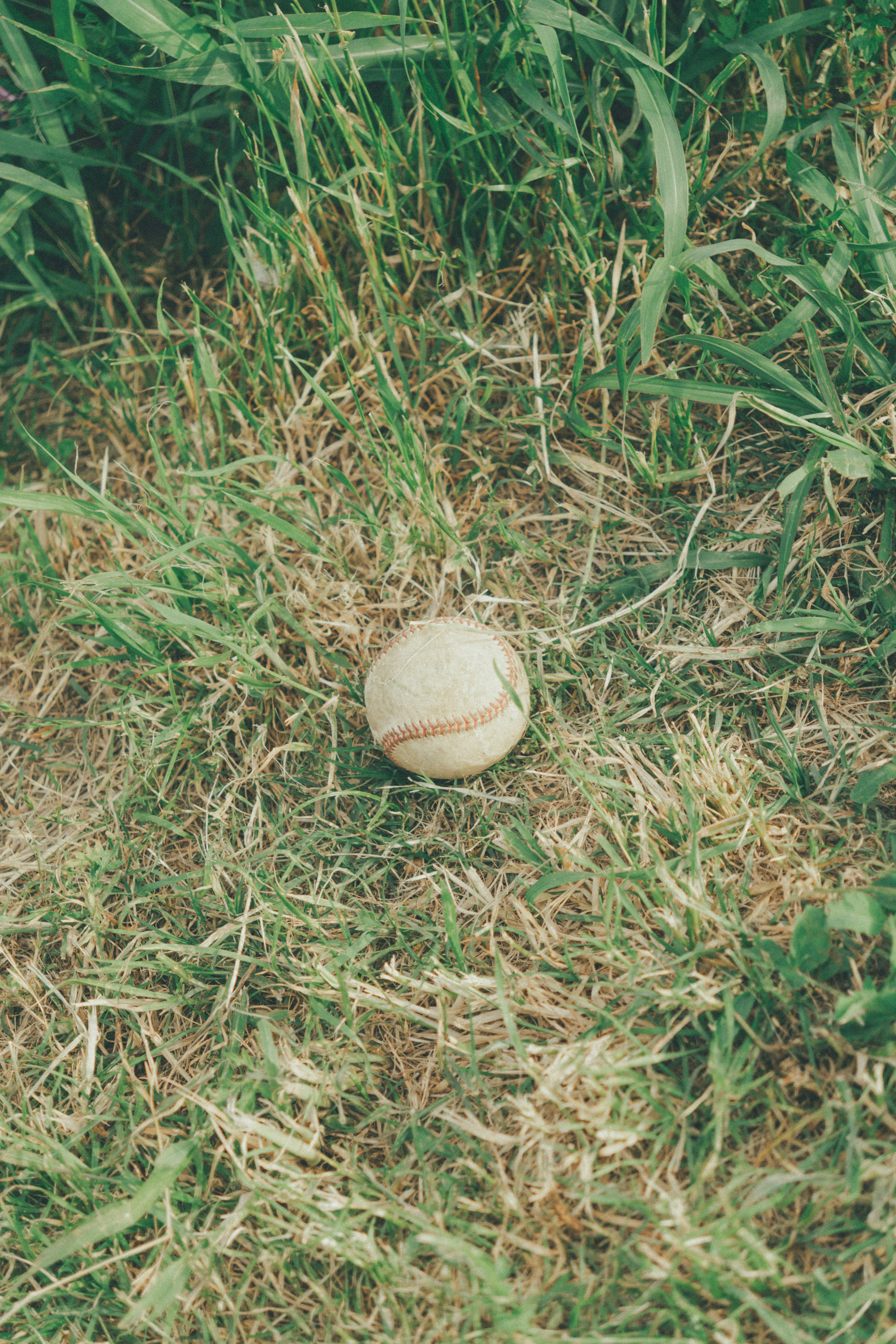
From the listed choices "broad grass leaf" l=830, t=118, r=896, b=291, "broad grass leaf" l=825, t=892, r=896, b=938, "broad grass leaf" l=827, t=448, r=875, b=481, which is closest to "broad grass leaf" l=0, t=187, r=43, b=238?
"broad grass leaf" l=830, t=118, r=896, b=291

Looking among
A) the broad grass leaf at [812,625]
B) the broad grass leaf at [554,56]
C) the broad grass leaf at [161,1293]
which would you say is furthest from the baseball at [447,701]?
the broad grass leaf at [554,56]

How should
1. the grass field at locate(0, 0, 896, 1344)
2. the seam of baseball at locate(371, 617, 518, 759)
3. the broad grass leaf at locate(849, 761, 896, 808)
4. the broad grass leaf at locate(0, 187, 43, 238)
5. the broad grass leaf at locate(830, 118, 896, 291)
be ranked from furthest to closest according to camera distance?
the broad grass leaf at locate(0, 187, 43, 238) < the broad grass leaf at locate(830, 118, 896, 291) < the seam of baseball at locate(371, 617, 518, 759) < the broad grass leaf at locate(849, 761, 896, 808) < the grass field at locate(0, 0, 896, 1344)

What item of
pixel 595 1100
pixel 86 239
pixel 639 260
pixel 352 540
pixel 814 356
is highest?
pixel 86 239

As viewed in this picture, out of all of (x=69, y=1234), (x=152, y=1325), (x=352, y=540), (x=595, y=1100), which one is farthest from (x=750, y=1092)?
(x=352, y=540)

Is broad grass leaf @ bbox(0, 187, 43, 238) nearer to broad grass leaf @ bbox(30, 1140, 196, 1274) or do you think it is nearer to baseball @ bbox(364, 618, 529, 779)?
baseball @ bbox(364, 618, 529, 779)

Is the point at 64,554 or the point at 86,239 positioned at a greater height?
the point at 86,239

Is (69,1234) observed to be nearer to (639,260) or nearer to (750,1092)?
(750,1092)
